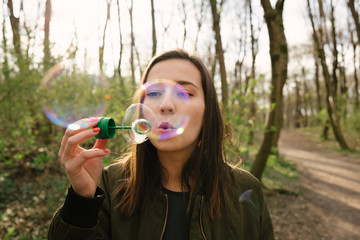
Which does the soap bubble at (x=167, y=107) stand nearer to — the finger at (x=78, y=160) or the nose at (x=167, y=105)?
the nose at (x=167, y=105)

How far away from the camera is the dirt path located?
475 centimetres

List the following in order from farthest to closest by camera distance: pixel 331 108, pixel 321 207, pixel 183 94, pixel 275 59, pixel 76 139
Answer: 1. pixel 331 108
2. pixel 321 207
3. pixel 275 59
4. pixel 183 94
5. pixel 76 139

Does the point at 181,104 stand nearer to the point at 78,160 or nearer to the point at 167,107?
the point at 167,107

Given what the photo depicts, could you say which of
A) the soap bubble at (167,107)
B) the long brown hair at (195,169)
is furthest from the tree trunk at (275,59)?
the soap bubble at (167,107)

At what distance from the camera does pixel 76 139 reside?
112cm

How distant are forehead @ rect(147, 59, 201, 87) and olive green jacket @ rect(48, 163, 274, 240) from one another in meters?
0.72

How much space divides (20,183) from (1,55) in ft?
13.1

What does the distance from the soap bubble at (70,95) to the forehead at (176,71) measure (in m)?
3.82

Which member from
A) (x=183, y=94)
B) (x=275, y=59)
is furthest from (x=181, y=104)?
(x=275, y=59)

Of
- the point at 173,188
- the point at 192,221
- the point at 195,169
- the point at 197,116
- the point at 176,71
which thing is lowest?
the point at 192,221

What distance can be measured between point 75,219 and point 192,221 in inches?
25.2

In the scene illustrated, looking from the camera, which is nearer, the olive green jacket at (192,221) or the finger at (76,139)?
the finger at (76,139)

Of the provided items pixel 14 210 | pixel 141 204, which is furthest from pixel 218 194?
pixel 14 210

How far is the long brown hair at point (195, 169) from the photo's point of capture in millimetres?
1506
